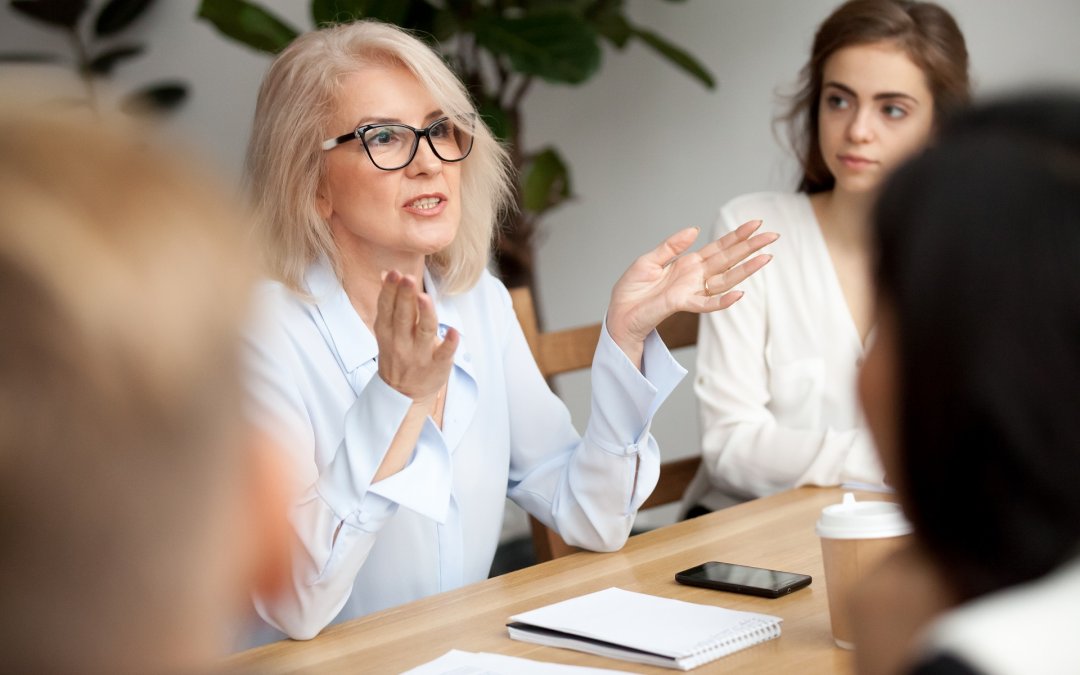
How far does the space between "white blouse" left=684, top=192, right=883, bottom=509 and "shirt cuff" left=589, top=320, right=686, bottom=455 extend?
427mm

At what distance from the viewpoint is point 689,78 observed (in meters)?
4.05

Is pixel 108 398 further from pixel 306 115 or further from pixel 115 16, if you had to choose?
pixel 115 16

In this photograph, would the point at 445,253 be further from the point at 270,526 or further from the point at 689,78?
the point at 689,78

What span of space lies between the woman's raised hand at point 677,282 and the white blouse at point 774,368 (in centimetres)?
41

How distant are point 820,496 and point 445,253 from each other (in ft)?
2.31

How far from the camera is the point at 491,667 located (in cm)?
118

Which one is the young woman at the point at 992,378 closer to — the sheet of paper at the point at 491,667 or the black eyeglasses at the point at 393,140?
the sheet of paper at the point at 491,667

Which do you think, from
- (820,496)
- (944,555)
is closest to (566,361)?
(820,496)

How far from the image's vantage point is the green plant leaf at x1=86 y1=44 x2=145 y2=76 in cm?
379

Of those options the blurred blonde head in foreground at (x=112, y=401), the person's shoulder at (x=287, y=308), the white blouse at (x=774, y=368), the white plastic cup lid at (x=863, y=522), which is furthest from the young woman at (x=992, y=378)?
the white blouse at (x=774, y=368)

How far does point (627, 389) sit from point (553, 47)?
5.67ft

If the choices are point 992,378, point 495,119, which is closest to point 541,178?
point 495,119

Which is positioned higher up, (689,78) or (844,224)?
(689,78)

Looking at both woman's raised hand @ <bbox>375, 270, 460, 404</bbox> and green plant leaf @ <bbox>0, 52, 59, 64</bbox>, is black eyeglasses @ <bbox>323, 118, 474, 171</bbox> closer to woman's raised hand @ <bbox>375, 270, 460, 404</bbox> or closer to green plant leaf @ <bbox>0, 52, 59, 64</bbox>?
woman's raised hand @ <bbox>375, 270, 460, 404</bbox>
